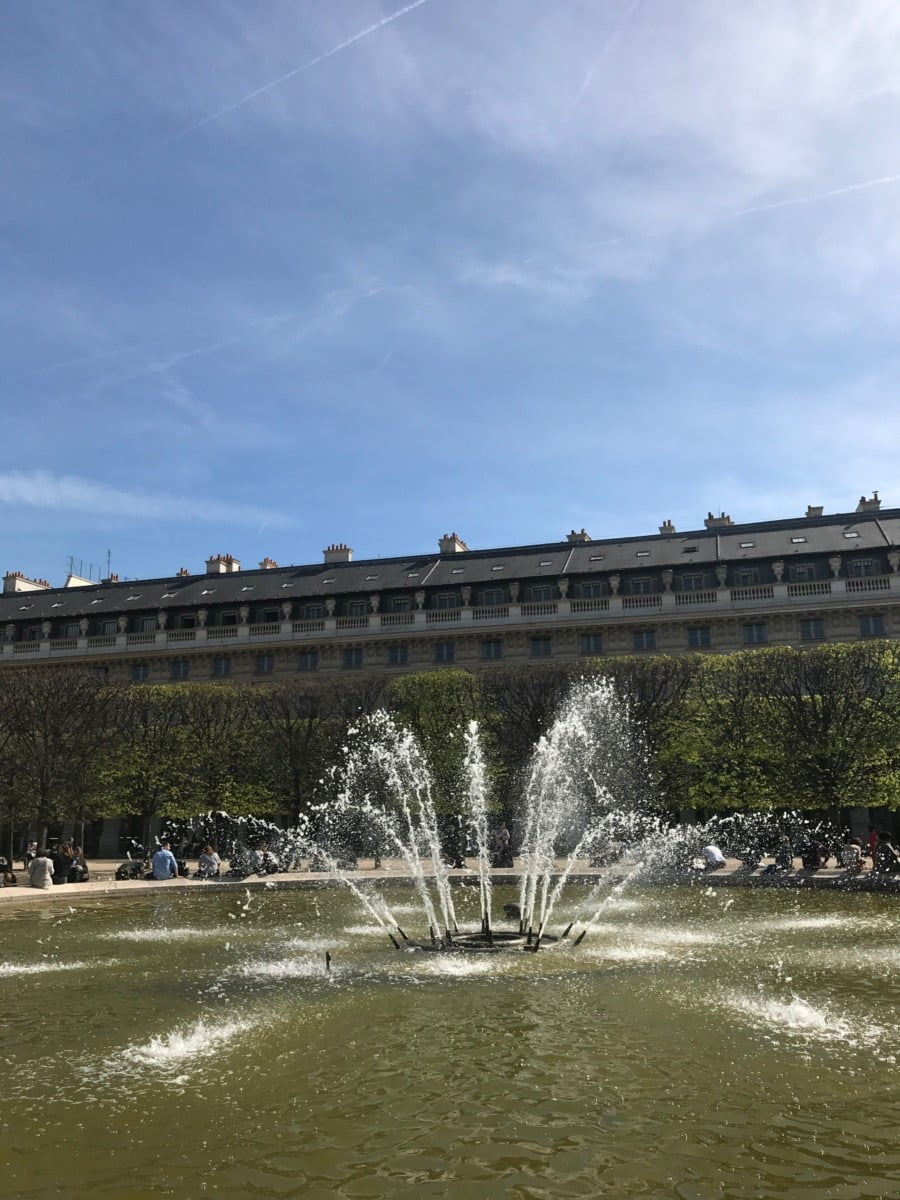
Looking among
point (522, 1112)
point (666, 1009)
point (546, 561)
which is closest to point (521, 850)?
point (546, 561)

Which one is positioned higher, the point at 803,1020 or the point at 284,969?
the point at 284,969

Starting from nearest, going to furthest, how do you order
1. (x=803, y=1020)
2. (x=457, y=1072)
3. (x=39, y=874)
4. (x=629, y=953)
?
(x=457, y=1072) < (x=803, y=1020) < (x=629, y=953) < (x=39, y=874)

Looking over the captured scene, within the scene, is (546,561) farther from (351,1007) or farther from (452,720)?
(351,1007)

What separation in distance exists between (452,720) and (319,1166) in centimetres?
3831

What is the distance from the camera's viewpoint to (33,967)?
15.8 m

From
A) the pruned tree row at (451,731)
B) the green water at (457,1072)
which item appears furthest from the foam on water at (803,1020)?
the pruned tree row at (451,731)

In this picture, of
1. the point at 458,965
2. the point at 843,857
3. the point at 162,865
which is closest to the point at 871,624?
the point at 843,857

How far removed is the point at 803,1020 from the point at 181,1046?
7.03 m

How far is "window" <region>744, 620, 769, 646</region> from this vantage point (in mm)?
53188

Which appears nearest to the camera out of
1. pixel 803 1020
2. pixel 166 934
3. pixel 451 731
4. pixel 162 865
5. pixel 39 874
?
pixel 803 1020

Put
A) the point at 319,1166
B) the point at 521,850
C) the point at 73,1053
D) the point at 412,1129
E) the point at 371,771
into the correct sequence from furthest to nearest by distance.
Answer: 1. the point at 371,771
2. the point at 521,850
3. the point at 73,1053
4. the point at 412,1129
5. the point at 319,1166

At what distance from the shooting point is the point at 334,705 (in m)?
47.2

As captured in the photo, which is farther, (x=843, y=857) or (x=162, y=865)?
(x=843, y=857)

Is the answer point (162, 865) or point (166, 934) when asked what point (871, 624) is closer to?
point (162, 865)
